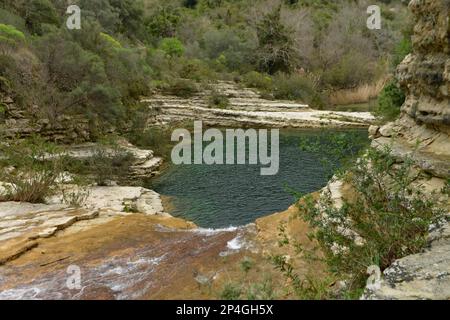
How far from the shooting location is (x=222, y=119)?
845 inches

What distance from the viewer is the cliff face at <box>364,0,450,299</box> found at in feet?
10.3

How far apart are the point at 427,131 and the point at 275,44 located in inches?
1041

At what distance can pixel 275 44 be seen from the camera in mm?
31625

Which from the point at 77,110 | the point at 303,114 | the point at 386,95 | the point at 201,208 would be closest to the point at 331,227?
the point at 201,208

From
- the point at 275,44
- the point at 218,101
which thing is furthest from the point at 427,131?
the point at 275,44

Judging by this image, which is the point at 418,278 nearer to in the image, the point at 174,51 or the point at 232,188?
the point at 232,188

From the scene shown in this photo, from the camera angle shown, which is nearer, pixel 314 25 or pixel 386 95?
pixel 386 95

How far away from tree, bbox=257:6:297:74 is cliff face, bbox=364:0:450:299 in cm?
2375

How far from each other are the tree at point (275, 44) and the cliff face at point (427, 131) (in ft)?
77.9

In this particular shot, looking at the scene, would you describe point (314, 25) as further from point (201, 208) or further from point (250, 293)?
point (250, 293)

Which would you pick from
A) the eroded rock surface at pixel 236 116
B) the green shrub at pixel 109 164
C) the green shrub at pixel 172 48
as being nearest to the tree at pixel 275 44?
the green shrub at pixel 172 48

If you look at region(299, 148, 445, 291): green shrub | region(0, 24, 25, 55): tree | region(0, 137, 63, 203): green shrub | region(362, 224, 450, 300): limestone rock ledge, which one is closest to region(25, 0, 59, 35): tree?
region(0, 24, 25, 55): tree

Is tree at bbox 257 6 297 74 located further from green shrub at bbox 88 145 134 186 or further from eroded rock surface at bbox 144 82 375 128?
green shrub at bbox 88 145 134 186
